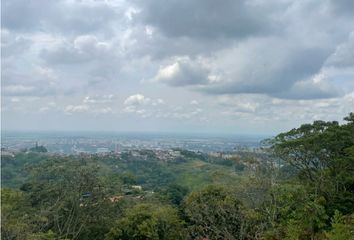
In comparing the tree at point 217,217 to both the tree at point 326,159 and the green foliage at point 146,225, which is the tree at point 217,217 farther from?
the tree at point 326,159

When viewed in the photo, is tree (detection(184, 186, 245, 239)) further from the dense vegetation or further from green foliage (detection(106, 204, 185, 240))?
green foliage (detection(106, 204, 185, 240))

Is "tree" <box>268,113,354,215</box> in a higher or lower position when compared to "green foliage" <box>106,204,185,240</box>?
higher

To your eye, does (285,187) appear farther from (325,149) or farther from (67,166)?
(67,166)

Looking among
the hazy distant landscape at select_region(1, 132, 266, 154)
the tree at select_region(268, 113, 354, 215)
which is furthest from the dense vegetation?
the hazy distant landscape at select_region(1, 132, 266, 154)

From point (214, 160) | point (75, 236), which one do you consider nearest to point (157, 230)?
point (75, 236)

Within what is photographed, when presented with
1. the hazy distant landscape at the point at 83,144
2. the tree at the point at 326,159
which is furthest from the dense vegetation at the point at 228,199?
the hazy distant landscape at the point at 83,144

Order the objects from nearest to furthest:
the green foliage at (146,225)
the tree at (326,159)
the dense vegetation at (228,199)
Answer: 1. the dense vegetation at (228,199)
2. the tree at (326,159)
3. the green foliage at (146,225)

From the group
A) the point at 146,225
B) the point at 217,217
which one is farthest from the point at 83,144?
the point at 217,217

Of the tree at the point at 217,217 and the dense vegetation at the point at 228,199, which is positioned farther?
the tree at the point at 217,217

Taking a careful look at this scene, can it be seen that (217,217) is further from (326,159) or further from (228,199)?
(326,159)
